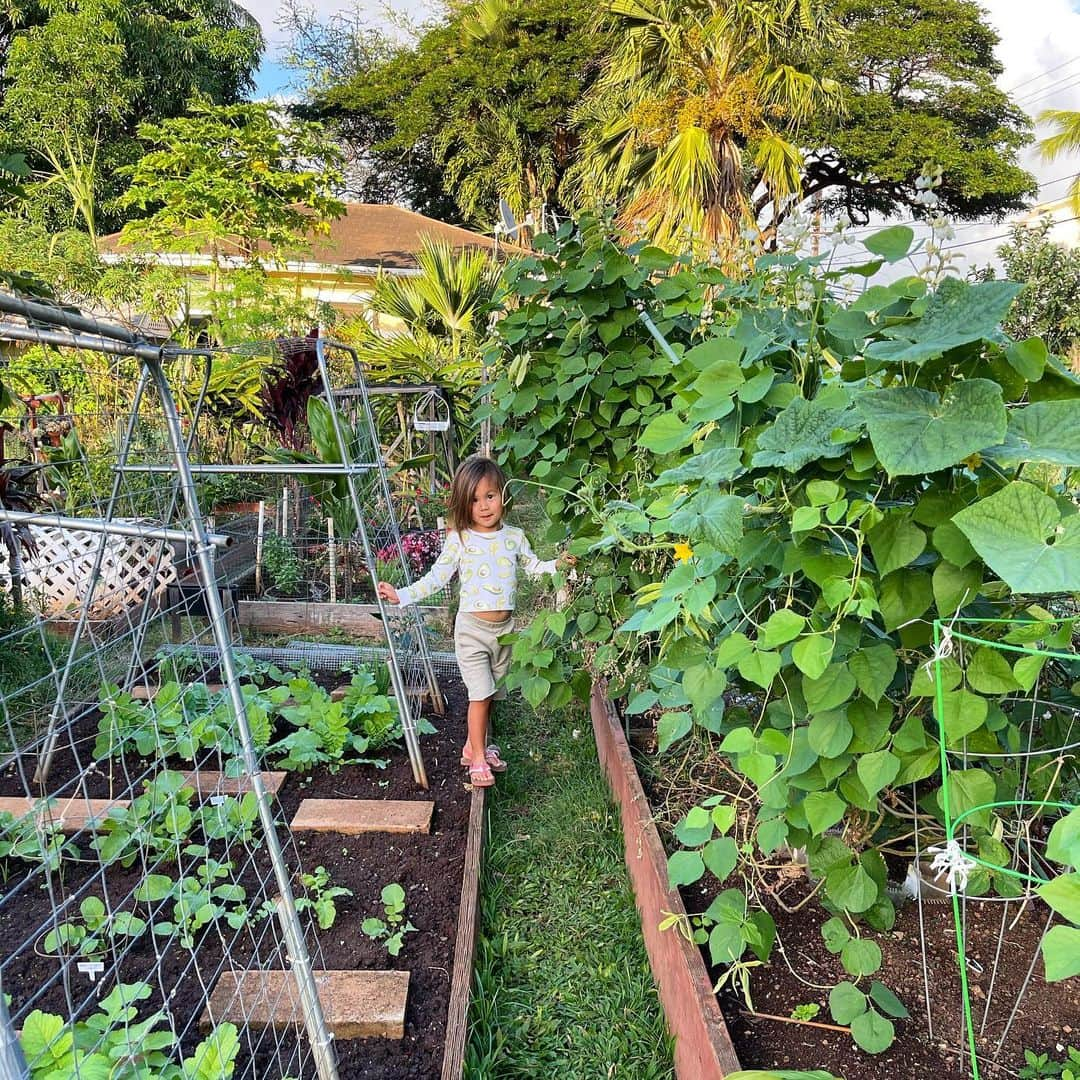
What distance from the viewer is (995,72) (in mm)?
16094

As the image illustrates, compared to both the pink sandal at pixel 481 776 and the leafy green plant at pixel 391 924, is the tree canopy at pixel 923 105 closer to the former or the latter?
the pink sandal at pixel 481 776

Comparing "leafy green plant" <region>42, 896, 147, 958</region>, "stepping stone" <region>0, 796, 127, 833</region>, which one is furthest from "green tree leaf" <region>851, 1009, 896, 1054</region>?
"stepping stone" <region>0, 796, 127, 833</region>

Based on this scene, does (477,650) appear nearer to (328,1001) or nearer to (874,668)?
(328,1001)

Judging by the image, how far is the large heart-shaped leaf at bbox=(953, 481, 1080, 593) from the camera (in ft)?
2.39

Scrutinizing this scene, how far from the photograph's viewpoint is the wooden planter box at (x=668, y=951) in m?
1.31

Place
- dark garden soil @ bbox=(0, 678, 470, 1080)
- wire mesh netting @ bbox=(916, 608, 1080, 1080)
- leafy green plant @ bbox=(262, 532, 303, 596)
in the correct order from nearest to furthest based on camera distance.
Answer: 1. wire mesh netting @ bbox=(916, 608, 1080, 1080)
2. dark garden soil @ bbox=(0, 678, 470, 1080)
3. leafy green plant @ bbox=(262, 532, 303, 596)

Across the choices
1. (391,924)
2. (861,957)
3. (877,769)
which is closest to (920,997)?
(861,957)

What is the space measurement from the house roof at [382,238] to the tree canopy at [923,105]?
25.3ft

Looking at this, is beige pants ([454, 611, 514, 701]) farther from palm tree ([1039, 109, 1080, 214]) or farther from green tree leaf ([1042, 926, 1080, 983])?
palm tree ([1039, 109, 1080, 214])

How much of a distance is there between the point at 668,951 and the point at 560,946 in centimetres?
46

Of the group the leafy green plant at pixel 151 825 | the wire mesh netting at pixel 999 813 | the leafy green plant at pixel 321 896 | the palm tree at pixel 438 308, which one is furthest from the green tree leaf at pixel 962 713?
the palm tree at pixel 438 308

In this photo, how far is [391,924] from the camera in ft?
6.30

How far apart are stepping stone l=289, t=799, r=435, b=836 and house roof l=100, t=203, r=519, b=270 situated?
8175mm

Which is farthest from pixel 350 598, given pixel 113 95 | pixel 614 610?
pixel 113 95
